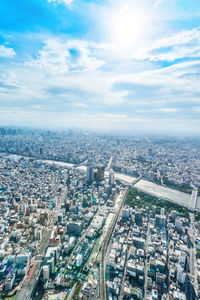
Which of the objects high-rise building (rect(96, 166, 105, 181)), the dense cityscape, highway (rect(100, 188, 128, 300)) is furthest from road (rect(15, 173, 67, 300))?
high-rise building (rect(96, 166, 105, 181))

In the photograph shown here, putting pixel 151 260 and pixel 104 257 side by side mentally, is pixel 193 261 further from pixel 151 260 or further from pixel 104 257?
pixel 104 257

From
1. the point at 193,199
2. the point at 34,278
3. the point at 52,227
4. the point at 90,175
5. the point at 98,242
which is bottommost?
the point at 34,278

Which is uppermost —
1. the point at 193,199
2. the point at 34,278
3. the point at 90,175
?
the point at 90,175

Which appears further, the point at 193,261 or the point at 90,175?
the point at 90,175

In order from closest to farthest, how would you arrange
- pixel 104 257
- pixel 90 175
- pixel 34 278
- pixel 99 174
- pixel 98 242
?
1. pixel 34 278
2. pixel 104 257
3. pixel 98 242
4. pixel 90 175
5. pixel 99 174

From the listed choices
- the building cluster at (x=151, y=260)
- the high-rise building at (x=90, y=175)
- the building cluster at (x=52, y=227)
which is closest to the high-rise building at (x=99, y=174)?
the building cluster at (x=52, y=227)

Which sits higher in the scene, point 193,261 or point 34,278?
point 193,261

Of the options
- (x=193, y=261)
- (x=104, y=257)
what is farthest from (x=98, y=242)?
(x=193, y=261)

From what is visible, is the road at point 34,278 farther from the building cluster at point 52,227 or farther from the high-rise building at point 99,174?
the high-rise building at point 99,174

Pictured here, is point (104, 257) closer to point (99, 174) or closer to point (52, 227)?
point (52, 227)

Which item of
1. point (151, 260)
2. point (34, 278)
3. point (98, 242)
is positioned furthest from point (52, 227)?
point (151, 260)

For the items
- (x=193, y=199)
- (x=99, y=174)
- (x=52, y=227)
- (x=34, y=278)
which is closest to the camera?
(x=34, y=278)

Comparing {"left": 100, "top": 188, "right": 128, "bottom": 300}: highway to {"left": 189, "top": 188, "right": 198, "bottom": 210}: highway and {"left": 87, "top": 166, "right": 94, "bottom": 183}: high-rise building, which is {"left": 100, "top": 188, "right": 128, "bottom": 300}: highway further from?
{"left": 189, "top": 188, "right": 198, "bottom": 210}: highway

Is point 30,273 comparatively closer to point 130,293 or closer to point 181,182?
point 130,293
